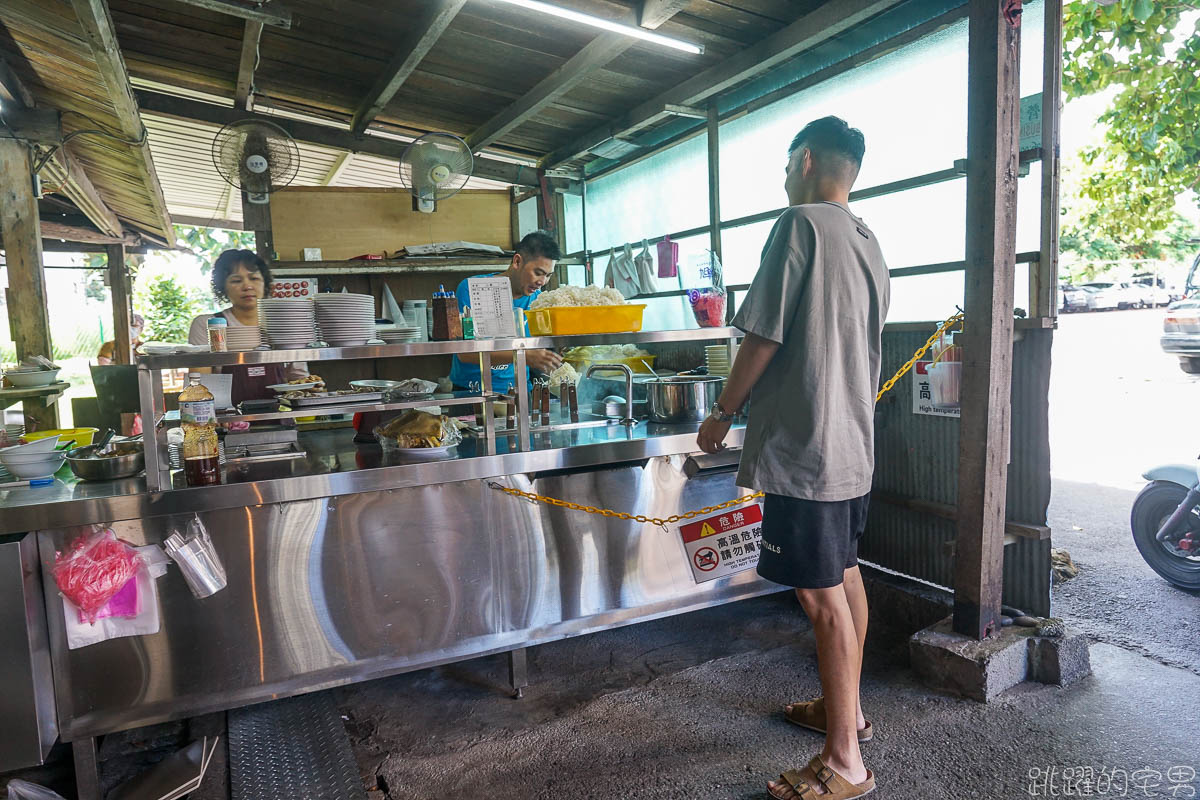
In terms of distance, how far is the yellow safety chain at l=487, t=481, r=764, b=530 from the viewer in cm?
310

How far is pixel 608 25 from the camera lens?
157 inches

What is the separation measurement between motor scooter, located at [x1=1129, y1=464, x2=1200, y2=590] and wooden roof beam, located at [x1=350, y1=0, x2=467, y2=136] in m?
4.81

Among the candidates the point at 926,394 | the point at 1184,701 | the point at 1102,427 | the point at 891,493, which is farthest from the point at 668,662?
the point at 1102,427

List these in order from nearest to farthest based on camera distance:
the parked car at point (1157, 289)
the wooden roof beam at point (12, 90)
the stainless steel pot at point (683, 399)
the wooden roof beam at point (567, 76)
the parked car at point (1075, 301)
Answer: the stainless steel pot at point (683, 399) < the wooden roof beam at point (567, 76) < the wooden roof beam at point (12, 90) < the parked car at point (1157, 289) < the parked car at point (1075, 301)

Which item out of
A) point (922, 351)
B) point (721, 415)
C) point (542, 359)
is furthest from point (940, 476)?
point (542, 359)

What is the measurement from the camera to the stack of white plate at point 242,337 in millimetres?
2717

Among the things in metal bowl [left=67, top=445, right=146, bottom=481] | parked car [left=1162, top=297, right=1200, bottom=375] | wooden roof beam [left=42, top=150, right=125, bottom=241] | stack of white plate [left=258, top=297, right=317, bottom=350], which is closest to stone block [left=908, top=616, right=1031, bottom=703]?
stack of white plate [left=258, top=297, right=317, bottom=350]

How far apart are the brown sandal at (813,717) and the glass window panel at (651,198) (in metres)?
3.64

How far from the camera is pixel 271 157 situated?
580 cm

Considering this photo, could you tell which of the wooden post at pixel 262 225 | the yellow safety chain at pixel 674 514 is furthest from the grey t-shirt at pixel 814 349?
the wooden post at pixel 262 225

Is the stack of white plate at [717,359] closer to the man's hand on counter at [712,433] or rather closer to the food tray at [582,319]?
the food tray at [582,319]

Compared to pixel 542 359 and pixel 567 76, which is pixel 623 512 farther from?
pixel 567 76

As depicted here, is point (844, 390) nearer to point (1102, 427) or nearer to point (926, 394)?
point (926, 394)

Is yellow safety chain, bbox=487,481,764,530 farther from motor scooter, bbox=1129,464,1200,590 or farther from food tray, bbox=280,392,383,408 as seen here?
motor scooter, bbox=1129,464,1200,590
